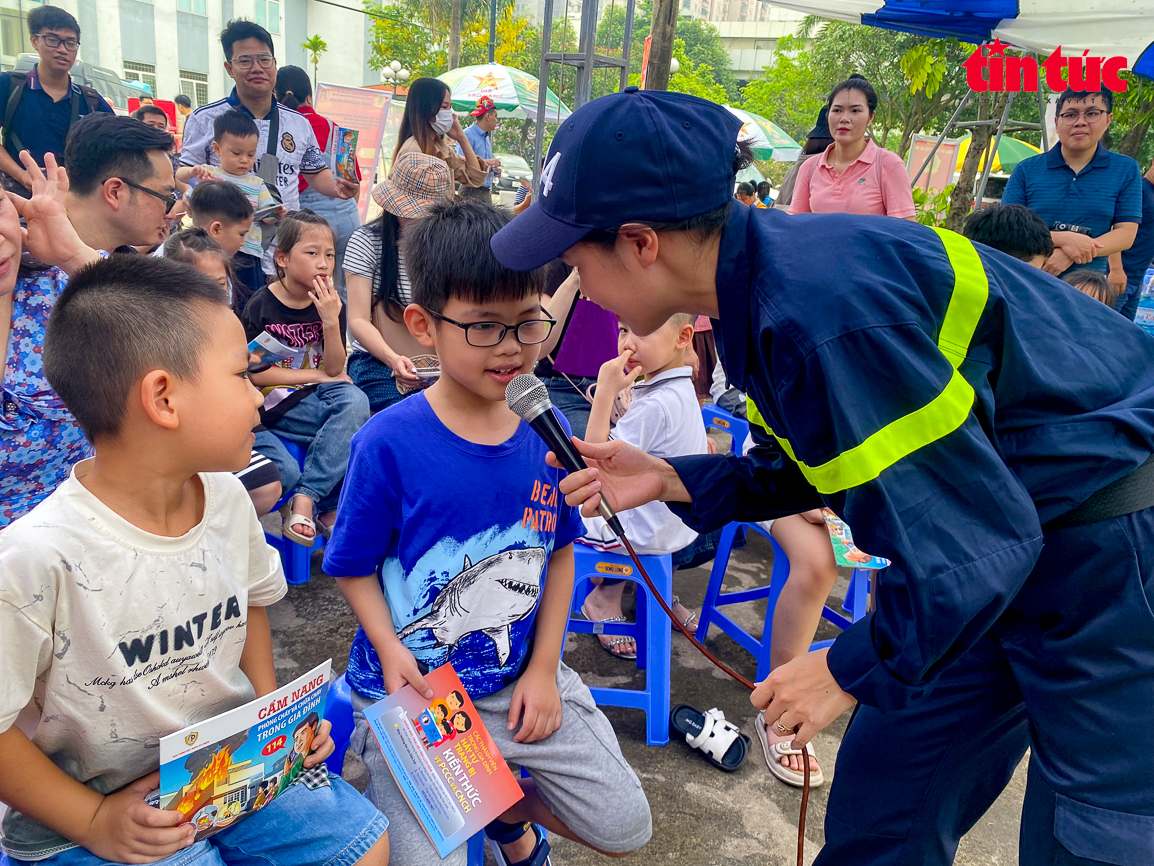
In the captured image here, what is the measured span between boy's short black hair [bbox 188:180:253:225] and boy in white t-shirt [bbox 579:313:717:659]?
2.24 meters

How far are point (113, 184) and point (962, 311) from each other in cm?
261

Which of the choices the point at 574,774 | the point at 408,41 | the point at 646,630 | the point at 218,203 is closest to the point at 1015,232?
the point at 646,630

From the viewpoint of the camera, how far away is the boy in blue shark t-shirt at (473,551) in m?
1.69

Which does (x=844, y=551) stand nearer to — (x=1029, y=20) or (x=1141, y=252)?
(x=1141, y=252)

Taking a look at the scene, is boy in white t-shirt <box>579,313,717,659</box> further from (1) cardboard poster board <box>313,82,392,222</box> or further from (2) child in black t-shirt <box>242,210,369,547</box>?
(1) cardboard poster board <box>313,82,392,222</box>

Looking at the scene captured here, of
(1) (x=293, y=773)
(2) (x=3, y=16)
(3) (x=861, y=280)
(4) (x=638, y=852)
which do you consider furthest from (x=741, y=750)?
(2) (x=3, y=16)

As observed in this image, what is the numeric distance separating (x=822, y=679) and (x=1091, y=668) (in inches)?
17.9

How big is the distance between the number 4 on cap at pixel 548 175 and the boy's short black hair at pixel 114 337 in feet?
2.15

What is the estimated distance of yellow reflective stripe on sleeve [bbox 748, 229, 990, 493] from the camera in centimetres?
110

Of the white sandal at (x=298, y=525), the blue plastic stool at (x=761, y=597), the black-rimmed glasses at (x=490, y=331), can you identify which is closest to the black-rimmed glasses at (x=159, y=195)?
the white sandal at (x=298, y=525)

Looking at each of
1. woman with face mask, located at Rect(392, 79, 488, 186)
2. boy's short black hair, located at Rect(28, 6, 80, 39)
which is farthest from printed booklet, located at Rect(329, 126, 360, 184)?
boy's short black hair, located at Rect(28, 6, 80, 39)

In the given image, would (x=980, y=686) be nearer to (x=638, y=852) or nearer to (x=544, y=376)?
(x=638, y=852)

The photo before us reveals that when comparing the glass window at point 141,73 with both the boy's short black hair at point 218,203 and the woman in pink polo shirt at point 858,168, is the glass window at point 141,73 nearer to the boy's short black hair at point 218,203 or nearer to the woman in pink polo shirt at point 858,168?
the boy's short black hair at point 218,203

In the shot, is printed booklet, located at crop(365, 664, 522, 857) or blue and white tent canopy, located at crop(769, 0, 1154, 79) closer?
printed booklet, located at crop(365, 664, 522, 857)
